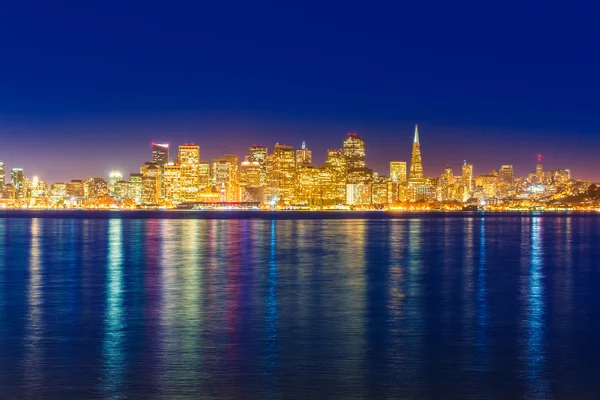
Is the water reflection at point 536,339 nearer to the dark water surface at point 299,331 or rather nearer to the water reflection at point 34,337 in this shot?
the dark water surface at point 299,331

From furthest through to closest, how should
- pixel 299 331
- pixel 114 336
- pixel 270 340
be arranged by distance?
pixel 299 331
pixel 114 336
pixel 270 340

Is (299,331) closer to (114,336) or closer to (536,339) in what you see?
(114,336)

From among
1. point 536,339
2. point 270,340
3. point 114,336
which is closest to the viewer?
point 270,340

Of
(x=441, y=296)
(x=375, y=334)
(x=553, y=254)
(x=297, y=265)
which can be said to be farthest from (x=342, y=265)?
(x=375, y=334)

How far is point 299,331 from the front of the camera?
83.4ft

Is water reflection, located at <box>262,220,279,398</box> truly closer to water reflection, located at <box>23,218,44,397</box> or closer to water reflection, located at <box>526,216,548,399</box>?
water reflection, located at <box>23,218,44,397</box>

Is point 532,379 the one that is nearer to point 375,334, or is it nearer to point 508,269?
point 375,334

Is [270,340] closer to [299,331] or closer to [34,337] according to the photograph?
[299,331]

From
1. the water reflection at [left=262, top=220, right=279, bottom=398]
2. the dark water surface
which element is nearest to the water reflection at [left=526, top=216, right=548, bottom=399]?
the dark water surface

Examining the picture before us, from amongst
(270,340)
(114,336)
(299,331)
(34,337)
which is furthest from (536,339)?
(34,337)

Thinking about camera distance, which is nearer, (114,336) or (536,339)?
(536,339)

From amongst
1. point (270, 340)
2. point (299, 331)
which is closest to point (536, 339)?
point (299, 331)

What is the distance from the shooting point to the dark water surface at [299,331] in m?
18.2

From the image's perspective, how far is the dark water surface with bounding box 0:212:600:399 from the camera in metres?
18.2
